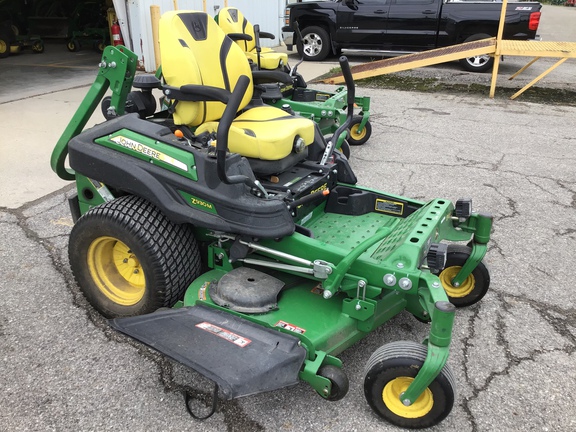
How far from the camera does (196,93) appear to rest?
253cm

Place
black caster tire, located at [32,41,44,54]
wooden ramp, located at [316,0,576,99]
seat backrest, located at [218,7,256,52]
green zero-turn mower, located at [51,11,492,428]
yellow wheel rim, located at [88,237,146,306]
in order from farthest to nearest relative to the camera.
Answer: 1. black caster tire, located at [32,41,44,54]
2. wooden ramp, located at [316,0,576,99]
3. seat backrest, located at [218,7,256,52]
4. yellow wheel rim, located at [88,237,146,306]
5. green zero-turn mower, located at [51,11,492,428]

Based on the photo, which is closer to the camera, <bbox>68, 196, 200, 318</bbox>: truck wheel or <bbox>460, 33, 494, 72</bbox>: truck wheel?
<bbox>68, 196, 200, 318</bbox>: truck wheel

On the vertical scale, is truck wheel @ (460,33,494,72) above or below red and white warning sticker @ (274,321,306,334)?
below

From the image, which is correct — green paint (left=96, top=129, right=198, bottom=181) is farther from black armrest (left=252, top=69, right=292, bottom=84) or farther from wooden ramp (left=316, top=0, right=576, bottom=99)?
wooden ramp (left=316, top=0, right=576, bottom=99)

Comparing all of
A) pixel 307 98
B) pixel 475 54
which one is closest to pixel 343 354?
pixel 307 98

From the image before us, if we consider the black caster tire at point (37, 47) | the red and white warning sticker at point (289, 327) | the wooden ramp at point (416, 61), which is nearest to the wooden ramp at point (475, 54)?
the wooden ramp at point (416, 61)

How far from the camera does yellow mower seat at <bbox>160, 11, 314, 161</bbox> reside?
2.77m

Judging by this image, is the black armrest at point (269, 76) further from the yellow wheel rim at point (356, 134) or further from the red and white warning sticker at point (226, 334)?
the yellow wheel rim at point (356, 134)

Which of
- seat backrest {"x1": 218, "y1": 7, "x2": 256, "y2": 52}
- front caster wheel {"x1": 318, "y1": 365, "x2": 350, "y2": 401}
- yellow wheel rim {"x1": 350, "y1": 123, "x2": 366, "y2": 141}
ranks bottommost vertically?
yellow wheel rim {"x1": 350, "y1": 123, "x2": 366, "y2": 141}

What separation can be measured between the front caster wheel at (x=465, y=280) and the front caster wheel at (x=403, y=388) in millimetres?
940

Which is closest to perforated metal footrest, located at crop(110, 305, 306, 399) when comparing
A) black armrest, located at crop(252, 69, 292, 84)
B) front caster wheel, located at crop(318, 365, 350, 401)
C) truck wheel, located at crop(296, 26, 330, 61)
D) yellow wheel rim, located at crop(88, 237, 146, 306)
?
front caster wheel, located at crop(318, 365, 350, 401)

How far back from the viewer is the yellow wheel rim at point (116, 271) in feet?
8.91

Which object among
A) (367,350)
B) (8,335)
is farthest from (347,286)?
(8,335)

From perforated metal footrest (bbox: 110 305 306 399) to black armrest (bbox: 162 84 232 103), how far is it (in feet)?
3.24
